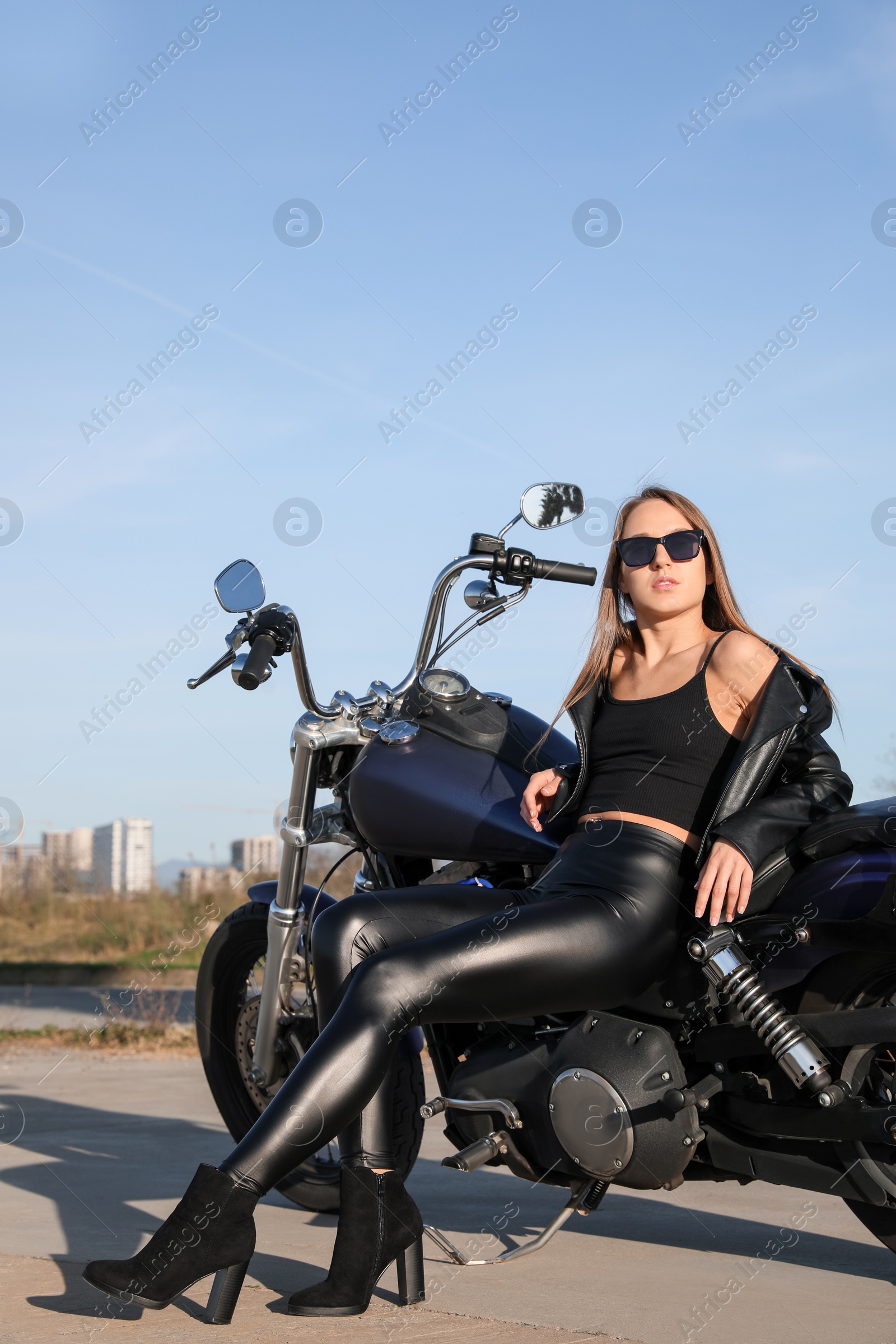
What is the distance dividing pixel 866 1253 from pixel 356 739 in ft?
5.57

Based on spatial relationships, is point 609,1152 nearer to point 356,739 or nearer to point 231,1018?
point 356,739

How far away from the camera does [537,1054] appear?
267 centimetres

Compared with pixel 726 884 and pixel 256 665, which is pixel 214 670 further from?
pixel 726 884

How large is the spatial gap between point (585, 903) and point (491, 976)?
8.9 inches

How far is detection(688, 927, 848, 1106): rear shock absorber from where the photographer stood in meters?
2.36

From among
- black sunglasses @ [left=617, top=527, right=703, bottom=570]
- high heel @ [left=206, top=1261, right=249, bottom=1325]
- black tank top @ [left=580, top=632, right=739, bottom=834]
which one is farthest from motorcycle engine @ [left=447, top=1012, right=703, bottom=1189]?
black sunglasses @ [left=617, top=527, right=703, bottom=570]

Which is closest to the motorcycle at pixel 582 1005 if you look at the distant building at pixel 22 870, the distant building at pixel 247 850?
the distant building at pixel 247 850

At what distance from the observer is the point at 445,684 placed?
3.15m

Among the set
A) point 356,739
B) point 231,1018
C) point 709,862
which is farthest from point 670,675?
point 231,1018

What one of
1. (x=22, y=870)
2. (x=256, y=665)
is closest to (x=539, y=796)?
(x=256, y=665)

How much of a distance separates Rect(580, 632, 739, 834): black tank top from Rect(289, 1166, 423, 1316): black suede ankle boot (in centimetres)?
85

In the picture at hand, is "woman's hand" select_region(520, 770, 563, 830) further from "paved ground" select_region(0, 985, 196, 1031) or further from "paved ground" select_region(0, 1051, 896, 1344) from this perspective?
"paved ground" select_region(0, 985, 196, 1031)

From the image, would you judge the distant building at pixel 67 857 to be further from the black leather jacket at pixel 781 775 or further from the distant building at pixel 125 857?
the black leather jacket at pixel 781 775

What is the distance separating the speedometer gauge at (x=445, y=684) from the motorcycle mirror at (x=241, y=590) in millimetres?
443
